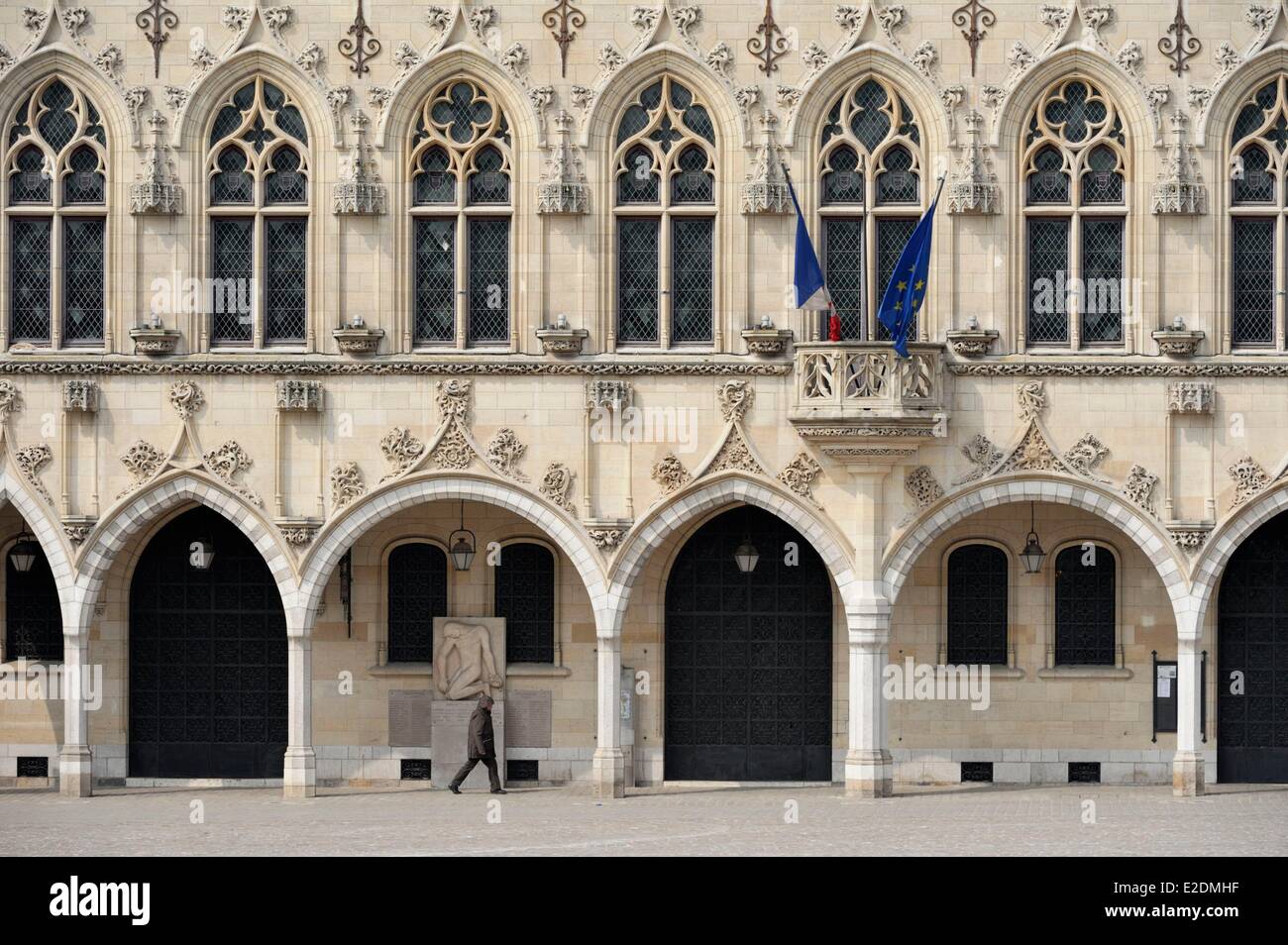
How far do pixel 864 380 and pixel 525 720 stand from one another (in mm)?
6665

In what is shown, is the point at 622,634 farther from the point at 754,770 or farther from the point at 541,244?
the point at 541,244

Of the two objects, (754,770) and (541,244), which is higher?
(541,244)

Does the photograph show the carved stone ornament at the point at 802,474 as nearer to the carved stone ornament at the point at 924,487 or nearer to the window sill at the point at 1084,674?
the carved stone ornament at the point at 924,487

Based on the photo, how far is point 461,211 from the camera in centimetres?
3497

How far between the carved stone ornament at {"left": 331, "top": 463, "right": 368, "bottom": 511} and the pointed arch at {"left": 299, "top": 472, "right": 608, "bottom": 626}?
0.40 feet

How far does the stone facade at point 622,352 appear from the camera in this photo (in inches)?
1351

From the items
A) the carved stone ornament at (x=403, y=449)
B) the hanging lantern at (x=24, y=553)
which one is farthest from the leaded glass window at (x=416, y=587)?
the hanging lantern at (x=24, y=553)

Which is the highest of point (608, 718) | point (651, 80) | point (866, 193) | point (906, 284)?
point (651, 80)

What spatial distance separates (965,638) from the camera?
35844 millimetres

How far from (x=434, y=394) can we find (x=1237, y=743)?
1148 cm

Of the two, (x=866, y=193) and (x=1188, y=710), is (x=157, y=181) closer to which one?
(x=866, y=193)

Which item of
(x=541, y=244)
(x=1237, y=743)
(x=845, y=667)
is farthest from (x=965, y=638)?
(x=541, y=244)

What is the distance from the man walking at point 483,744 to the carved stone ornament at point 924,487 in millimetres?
6090

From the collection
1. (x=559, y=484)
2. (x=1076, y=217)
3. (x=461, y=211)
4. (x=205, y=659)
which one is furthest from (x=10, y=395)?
(x=1076, y=217)
